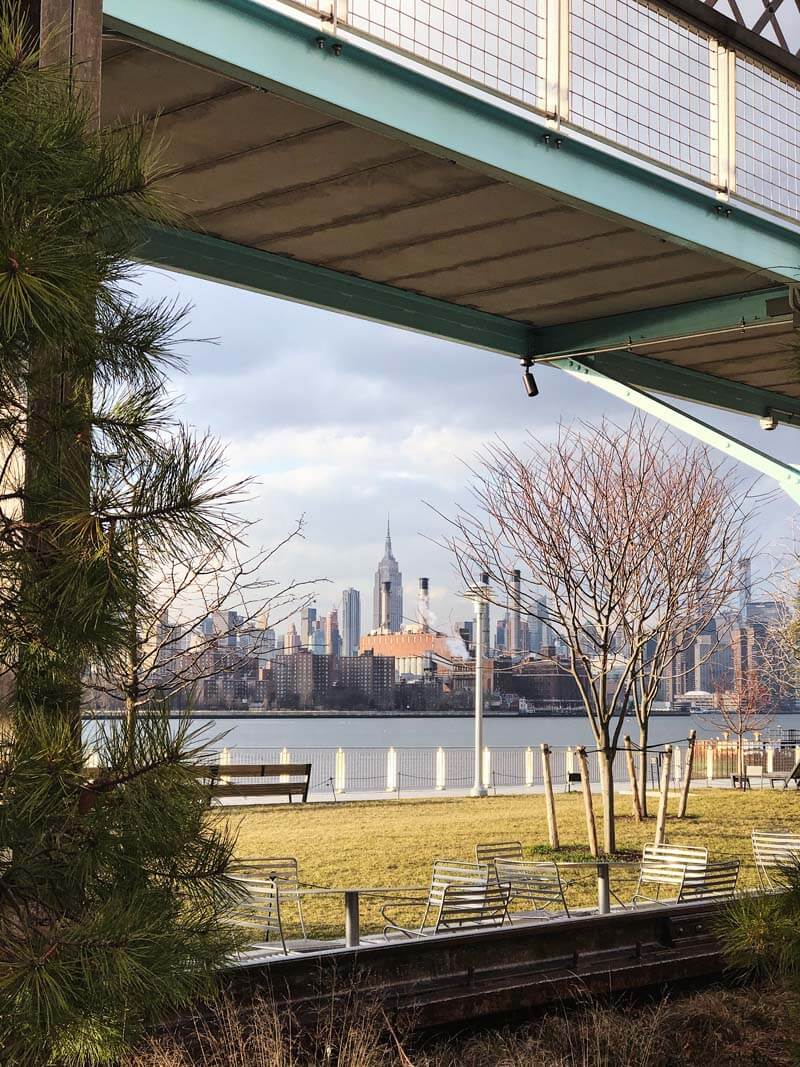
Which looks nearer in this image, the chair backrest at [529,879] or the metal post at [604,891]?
the metal post at [604,891]

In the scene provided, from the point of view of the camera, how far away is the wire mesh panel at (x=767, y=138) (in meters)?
9.09

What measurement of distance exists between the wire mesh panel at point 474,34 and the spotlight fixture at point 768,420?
8220 millimetres

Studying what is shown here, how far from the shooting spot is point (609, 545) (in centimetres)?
1803

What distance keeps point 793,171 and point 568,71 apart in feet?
9.02

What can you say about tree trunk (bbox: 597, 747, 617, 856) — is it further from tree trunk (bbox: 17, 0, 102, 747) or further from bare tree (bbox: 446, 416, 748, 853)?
tree trunk (bbox: 17, 0, 102, 747)

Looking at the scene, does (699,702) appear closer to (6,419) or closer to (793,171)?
(793,171)

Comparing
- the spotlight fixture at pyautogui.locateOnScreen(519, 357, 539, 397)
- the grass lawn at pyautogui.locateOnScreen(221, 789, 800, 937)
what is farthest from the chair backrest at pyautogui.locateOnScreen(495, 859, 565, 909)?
the spotlight fixture at pyautogui.locateOnScreen(519, 357, 539, 397)

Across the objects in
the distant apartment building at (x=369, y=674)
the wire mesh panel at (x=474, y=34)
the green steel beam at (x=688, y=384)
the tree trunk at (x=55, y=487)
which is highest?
the wire mesh panel at (x=474, y=34)

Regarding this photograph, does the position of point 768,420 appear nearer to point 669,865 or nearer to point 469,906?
point 669,865

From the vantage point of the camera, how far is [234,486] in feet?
10.6

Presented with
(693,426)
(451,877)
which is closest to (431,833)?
(693,426)

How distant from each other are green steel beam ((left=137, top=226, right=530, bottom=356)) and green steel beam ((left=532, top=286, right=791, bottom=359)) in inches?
14.8

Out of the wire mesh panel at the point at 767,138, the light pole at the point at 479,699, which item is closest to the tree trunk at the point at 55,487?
the wire mesh panel at the point at 767,138

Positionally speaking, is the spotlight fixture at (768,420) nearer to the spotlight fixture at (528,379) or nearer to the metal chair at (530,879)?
the spotlight fixture at (528,379)
